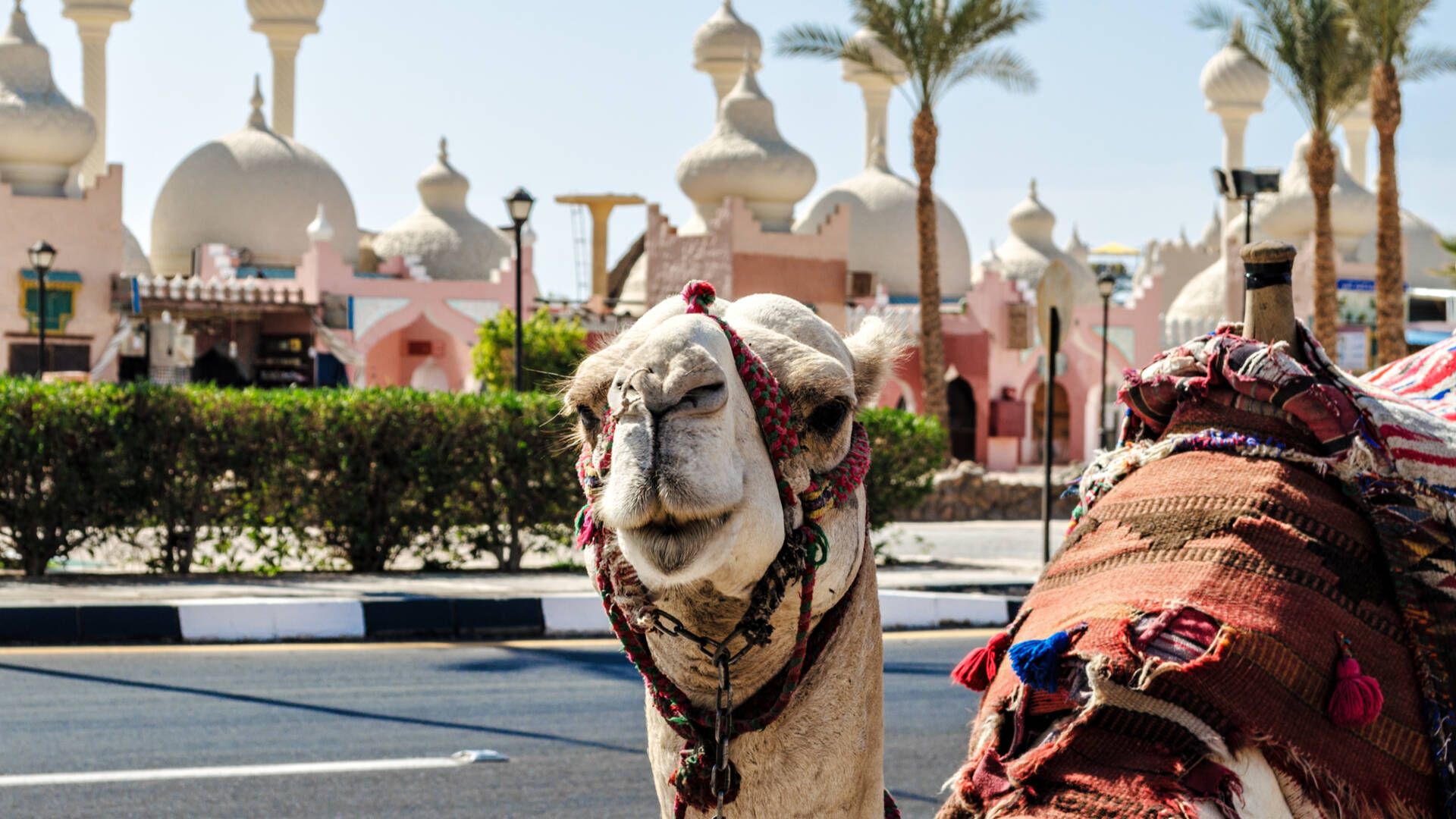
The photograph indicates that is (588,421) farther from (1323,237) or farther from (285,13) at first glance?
(285,13)

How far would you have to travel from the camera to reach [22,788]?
6.18 metres

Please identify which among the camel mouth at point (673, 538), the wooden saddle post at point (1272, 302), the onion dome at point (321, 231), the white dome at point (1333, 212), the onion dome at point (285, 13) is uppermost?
the onion dome at point (285, 13)

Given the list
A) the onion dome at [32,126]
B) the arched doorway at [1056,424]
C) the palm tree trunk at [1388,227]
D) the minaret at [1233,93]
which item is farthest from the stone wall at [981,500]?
the minaret at [1233,93]

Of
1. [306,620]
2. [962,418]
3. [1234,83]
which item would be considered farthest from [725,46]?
[306,620]


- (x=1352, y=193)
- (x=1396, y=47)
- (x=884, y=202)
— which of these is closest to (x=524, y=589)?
(x=1396, y=47)

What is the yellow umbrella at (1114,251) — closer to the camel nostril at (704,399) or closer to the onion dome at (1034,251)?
the onion dome at (1034,251)

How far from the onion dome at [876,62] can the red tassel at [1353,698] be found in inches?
1056

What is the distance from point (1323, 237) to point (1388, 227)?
1.41 metres

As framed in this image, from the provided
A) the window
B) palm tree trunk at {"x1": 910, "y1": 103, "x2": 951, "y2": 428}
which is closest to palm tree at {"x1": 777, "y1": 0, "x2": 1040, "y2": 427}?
palm tree trunk at {"x1": 910, "y1": 103, "x2": 951, "y2": 428}

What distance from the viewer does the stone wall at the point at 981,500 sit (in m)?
23.8

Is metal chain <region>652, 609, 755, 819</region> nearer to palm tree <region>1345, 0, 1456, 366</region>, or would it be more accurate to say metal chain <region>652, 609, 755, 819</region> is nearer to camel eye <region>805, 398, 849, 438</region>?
camel eye <region>805, 398, 849, 438</region>

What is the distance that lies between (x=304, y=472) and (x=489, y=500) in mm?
1617

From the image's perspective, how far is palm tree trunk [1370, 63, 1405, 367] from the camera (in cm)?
2420

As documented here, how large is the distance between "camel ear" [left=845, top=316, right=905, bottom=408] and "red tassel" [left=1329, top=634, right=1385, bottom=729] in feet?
2.38
